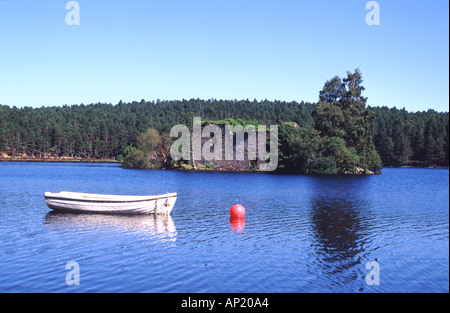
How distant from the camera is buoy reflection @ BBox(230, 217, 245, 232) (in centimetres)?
2554

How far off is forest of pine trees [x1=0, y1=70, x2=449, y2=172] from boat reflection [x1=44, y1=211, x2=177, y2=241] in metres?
57.9

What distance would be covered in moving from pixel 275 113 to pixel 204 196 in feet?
416

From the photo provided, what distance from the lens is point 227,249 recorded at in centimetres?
2039

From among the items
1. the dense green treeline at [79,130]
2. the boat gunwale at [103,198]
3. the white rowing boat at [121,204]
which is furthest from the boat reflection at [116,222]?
the dense green treeline at [79,130]

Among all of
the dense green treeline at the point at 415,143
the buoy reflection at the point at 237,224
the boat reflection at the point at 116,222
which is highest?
the dense green treeline at the point at 415,143

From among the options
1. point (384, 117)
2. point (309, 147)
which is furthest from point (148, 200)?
point (384, 117)

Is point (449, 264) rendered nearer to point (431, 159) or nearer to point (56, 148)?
point (431, 159)

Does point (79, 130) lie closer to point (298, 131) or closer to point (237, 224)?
point (298, 131)

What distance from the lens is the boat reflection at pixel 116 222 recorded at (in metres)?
25.2

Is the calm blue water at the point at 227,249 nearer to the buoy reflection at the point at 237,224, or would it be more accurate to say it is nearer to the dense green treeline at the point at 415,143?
the buoy reflection at the point at 237,224

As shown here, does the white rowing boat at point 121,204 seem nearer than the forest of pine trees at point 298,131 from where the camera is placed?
Yes

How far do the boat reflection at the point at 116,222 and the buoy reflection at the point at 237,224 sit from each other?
11.4ft

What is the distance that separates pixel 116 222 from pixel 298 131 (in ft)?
211

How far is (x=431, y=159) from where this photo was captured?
4966 inches
